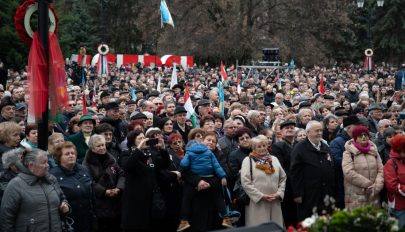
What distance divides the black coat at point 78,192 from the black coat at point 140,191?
2.50 ft

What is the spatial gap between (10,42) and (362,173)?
89.1ft

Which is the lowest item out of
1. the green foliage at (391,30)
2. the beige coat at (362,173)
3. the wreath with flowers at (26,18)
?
the beige coat at (362,173)

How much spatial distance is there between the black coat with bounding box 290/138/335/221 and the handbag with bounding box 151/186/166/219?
172 cm

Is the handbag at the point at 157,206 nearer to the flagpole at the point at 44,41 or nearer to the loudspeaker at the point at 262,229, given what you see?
the flagpole at the point at 44,41

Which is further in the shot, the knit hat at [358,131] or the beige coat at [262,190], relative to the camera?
the knit hat at [358,131]

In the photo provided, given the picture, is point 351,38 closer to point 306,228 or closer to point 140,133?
point 140,133

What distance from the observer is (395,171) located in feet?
29.4

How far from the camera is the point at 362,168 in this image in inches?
367

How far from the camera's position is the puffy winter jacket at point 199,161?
902cm

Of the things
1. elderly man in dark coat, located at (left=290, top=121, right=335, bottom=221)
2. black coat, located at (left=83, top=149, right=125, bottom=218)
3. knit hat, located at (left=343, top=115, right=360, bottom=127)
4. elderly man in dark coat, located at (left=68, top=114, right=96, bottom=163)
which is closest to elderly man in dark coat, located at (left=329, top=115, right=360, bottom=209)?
knit hat, located at (left=343, top=115, right=360, bottom=127)

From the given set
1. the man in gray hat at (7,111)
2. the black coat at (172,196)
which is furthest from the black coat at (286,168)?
the man in gray hat at (7,111)

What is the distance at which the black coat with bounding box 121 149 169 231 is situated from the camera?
8906 mm

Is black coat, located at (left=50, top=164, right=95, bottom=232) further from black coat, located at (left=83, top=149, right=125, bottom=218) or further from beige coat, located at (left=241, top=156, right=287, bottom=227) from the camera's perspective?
beige coat, located at (left=241, top=156, right=287, bottom=227)

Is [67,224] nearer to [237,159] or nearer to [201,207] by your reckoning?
[201,207]
